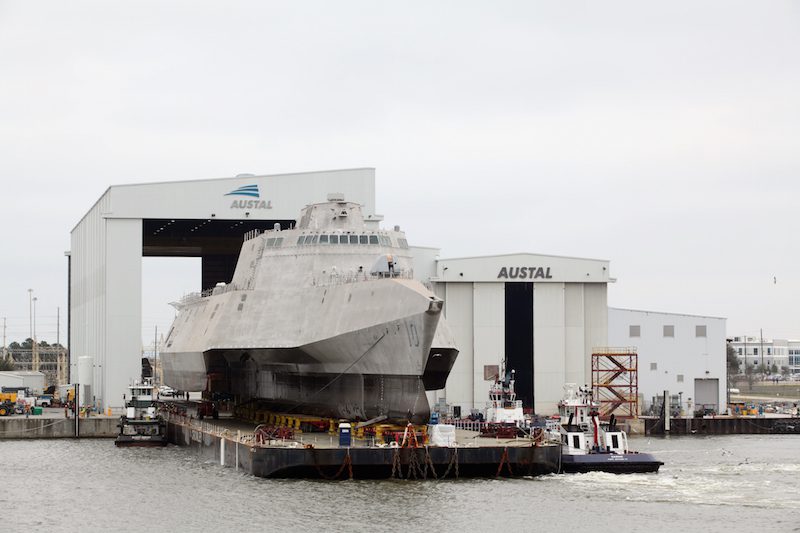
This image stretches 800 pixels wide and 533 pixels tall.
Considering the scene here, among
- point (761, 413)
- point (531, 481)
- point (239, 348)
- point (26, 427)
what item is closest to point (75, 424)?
point (26, 427)

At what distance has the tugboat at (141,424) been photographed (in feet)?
214

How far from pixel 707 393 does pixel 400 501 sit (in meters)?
49.3

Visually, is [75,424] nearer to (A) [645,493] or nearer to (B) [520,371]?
(B) [520,371]

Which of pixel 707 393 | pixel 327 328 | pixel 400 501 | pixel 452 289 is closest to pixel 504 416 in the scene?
pixel 327 328

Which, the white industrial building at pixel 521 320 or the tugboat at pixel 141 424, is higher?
the white industrial building at pixel 521 320

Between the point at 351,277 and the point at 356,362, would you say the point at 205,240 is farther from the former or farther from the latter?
the point at 356,362

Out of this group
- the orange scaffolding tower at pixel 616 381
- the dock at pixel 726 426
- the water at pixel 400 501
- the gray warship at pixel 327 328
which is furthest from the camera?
the dock at pixel 726 426

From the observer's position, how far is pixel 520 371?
7650 cm

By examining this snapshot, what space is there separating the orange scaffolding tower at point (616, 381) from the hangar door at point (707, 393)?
672 centimetres

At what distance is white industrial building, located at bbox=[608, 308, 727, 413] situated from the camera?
272 ft

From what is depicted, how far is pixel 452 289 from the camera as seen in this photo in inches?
2980

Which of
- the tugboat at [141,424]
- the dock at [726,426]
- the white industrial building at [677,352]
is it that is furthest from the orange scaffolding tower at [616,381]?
the tugboat at [141,424]

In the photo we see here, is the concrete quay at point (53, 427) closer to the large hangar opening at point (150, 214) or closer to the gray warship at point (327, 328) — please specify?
the large hangar opening at point (150, 214)

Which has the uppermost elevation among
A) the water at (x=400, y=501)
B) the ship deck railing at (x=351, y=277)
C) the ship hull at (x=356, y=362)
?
the ship deck railing at (x=351, y=277)
